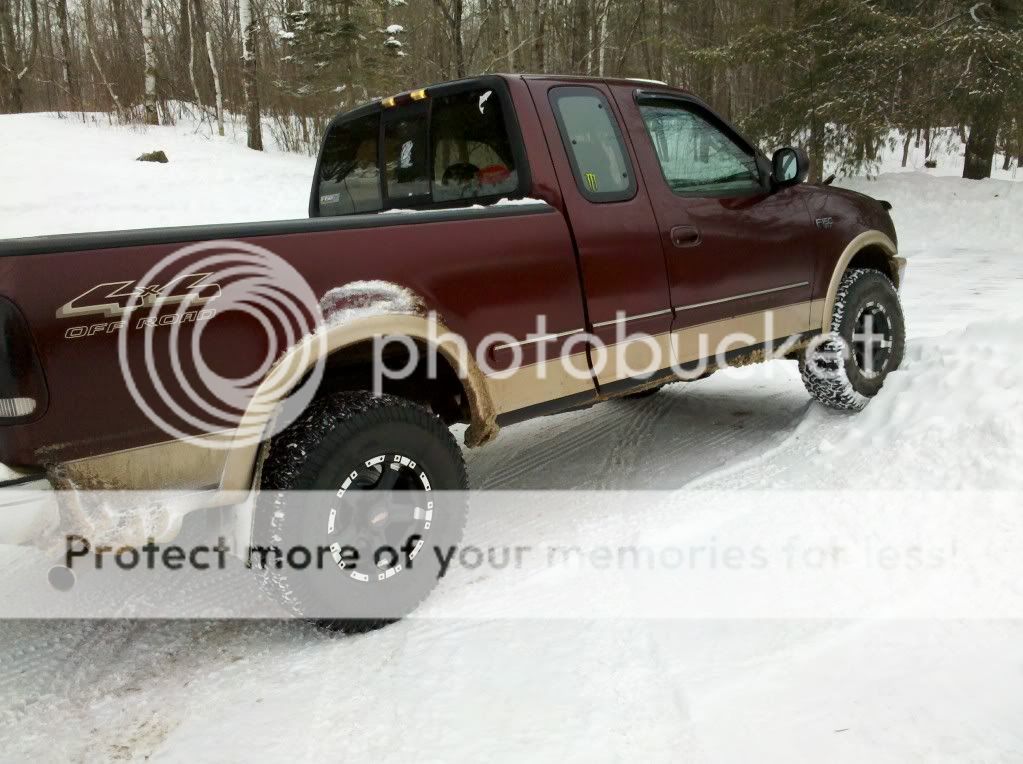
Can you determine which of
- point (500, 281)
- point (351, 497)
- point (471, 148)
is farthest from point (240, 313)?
point (471, 148)

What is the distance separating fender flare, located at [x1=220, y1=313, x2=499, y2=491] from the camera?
2477 millimetres

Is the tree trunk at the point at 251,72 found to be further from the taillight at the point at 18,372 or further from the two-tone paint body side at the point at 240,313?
the taillight at the point at 18,372

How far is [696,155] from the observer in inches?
159

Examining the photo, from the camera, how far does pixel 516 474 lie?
443 centimetres

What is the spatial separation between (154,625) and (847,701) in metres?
2.43

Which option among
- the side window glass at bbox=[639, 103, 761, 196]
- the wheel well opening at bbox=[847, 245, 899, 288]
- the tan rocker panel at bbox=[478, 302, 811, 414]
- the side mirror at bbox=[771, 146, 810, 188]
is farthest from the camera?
the wheel well opening at bbox=[847, 245, 899, 288]

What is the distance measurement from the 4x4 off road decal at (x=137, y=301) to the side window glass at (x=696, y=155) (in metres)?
2.36

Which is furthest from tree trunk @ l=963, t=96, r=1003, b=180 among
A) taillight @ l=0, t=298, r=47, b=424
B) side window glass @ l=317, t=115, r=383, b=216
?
taillight @ l=0, t=298, r=47, b=424

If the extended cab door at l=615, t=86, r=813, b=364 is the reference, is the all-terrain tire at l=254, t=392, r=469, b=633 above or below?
below

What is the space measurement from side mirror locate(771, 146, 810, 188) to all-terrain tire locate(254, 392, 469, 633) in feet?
8.10

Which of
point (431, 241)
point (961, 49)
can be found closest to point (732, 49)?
point (961, 49)

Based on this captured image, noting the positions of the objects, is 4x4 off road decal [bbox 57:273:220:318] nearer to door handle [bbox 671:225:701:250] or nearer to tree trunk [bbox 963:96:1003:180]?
door handle [bbox 671:225:701:250]

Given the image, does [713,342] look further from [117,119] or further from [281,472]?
[117,119]

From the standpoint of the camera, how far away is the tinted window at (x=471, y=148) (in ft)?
11.2
